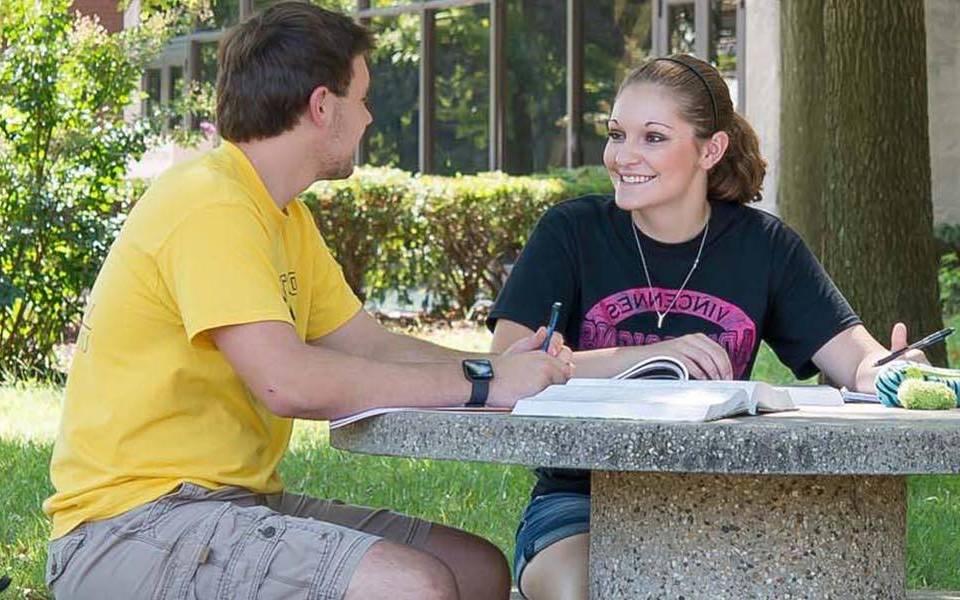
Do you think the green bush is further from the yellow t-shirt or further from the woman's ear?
the yellow t-shirt

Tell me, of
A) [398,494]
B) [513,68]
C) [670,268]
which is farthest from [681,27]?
[670,268]

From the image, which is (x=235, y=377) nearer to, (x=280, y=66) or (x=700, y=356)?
(x=280, y=66)

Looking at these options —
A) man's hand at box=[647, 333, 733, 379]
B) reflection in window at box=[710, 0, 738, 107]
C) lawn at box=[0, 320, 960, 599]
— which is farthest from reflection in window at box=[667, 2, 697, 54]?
man's hand at box=[647, 333, 733, 379]

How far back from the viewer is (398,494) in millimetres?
6980

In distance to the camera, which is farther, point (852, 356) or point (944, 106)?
point (944, 106)

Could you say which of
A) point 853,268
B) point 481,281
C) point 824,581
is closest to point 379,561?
point 824,581

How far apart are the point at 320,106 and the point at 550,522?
42.1 inches

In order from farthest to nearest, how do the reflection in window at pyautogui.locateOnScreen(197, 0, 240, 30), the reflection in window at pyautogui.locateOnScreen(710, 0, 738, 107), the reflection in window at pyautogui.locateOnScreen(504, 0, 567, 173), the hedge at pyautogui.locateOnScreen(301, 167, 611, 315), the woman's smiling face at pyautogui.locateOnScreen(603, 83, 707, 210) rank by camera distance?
the reflection in window at pyautogui.locateOnScreen(197, 0, 240, 30)
the reflection in window at pyautogui.locateOnScreen(504, 0, 567, 173)
the reflection in window at pyautogui.locateOnScreen(710, 0, 738, 107)
the hedge at pyautogui.locateOnScreen(301, 167, 611, 315)
the woman's smiling face at pyautogui.locateOnScreen(603, 83, 707, 210)

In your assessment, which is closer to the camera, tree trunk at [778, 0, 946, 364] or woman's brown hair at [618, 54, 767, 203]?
woman's brown hair at [618, 54, 767, 203]

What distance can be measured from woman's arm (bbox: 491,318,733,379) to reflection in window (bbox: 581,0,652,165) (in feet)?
42.3

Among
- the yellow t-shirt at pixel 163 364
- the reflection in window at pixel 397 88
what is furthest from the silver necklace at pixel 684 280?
the reflection in window at pixel 397 88

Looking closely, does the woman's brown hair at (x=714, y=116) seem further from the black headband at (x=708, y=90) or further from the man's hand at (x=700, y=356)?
the man's hand at (x=700, y=356)

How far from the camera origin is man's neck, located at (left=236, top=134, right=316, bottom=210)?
371 centimetres

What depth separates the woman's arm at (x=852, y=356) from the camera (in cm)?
408
